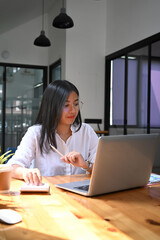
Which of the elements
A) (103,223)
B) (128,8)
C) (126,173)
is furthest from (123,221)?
(128,8)

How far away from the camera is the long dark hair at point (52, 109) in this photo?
182 cm

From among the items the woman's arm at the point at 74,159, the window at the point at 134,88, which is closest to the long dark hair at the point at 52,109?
the woman's arm at the point at 74,159

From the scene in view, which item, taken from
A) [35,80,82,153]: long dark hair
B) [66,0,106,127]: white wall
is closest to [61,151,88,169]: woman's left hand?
[35,80,82,153]: long dark hair

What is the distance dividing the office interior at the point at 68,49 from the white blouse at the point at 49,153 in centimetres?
228

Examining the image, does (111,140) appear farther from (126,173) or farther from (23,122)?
(23,122)

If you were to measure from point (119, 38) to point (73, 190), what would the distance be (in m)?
4.09

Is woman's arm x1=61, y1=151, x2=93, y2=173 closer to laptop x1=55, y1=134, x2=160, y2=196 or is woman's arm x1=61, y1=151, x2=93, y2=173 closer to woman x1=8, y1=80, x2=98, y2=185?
laptop x1=55, y1=134, x2=160, y2=196

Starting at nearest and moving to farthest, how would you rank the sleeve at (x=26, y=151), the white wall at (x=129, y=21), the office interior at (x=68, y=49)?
→ the sleeve at (x=26, y=151), the white wall at (x=129, y=21), the office interior at (x=68, y=49)

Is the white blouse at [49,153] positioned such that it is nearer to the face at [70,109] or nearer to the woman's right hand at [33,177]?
the face at [70,109]

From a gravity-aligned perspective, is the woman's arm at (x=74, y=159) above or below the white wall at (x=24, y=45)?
below

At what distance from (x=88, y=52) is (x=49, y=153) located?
3.85m

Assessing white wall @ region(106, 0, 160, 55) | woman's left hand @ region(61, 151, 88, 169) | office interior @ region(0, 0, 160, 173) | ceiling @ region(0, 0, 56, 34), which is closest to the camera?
woman's left hand @ region(61, 151, 88, 169)

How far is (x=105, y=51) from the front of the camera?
5453mm

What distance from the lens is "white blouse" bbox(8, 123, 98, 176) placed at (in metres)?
1.76
